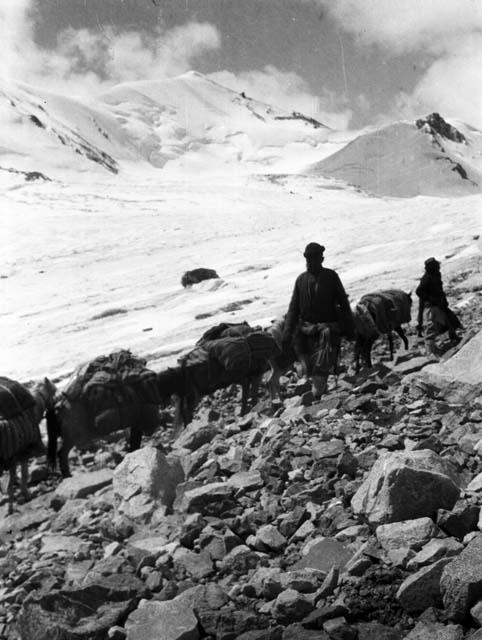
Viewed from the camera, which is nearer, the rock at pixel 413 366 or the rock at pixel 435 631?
the rock at pixel 435 631

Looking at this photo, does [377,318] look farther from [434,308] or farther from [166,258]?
[166,258]

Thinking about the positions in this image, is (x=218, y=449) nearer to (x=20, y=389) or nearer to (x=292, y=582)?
(x=20, y=389)

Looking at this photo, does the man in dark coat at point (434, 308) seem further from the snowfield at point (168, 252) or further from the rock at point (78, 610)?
the rock at point (78, 610)

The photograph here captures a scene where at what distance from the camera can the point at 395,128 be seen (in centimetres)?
9850

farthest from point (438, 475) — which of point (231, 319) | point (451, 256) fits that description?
point (451, 256)

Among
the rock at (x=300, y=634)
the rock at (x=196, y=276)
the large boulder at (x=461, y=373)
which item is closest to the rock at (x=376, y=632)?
the rock at (x=300, y=634)

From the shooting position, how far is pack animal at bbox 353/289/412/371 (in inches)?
392

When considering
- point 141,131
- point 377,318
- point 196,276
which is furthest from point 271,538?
point 141,131

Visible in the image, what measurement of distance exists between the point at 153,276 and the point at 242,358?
14113 millimetres

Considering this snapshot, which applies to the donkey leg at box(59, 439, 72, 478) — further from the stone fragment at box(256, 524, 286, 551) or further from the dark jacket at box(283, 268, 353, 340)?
the stone fragment at box(256, 524, 286, 551)

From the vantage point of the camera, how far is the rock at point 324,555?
3.66 metres

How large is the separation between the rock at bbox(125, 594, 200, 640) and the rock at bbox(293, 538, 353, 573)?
69 centimetres

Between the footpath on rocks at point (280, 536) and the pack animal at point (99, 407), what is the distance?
0.87m

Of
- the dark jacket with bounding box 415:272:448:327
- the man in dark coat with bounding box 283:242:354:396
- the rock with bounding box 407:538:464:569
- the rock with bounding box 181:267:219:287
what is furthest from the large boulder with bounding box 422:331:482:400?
the rock with bounding box 181:267:219:287
